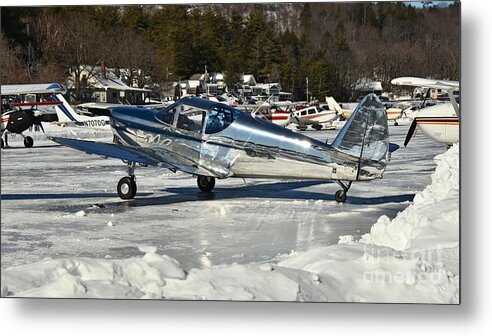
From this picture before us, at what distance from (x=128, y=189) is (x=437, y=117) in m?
4.84

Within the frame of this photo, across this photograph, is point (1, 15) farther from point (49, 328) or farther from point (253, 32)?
point (49, 328)

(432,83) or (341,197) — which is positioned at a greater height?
(432,83)

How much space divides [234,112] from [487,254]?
12.8ft

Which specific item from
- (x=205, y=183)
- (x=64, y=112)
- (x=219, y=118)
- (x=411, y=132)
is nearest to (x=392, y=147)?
(x=219, y=118)

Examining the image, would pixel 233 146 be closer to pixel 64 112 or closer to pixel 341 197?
pixel 341 197

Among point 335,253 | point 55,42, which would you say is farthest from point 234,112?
point 335,253

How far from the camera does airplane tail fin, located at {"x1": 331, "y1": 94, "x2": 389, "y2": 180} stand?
9.23 m

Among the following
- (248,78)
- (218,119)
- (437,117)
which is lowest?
(437,117)

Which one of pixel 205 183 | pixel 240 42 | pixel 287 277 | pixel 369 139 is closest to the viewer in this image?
pixel 287 277

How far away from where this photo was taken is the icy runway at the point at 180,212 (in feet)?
26.7

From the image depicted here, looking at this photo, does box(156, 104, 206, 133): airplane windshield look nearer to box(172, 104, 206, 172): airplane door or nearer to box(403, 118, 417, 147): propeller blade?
box(172, 104, 206, 172): airplane door

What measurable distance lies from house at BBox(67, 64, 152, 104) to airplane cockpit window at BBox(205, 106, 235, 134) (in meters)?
0.86

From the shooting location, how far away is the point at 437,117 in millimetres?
12086

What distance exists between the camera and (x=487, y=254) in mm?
7441
